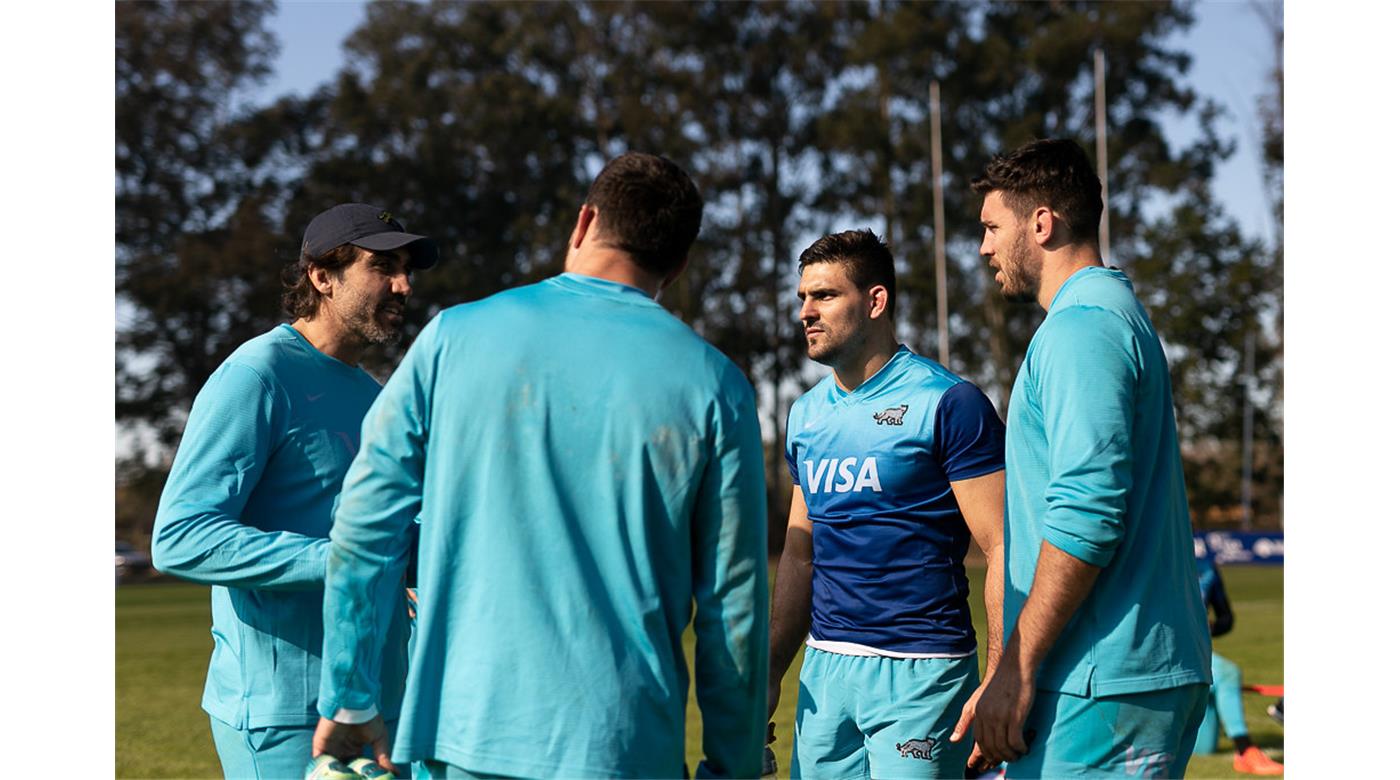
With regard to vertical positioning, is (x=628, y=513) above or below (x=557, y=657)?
above

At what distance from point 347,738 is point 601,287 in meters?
1.14

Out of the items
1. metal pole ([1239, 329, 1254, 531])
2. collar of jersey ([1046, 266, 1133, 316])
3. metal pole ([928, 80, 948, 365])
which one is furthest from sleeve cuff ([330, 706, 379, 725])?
metal pole ([1239, 329, 1254, 531])

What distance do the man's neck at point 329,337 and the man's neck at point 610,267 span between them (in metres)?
1.42

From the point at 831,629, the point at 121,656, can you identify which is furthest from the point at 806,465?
the point at 121,656

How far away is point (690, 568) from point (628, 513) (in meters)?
0.20

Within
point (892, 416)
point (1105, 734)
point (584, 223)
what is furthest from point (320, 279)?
point (1105, 734)

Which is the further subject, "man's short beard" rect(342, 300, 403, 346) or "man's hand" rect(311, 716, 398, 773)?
"man's short beard" rect(342, 300, 403, 346)

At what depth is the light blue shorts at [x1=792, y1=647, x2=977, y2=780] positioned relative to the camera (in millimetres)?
4645

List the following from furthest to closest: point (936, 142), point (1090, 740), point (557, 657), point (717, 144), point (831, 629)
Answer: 1. point (717, 144)
2. point (936, 142)
3. point (831, 629)
4. point (1090, 740)
5. point (557, 657)

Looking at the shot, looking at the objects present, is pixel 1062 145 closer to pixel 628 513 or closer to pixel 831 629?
pixel 628 513

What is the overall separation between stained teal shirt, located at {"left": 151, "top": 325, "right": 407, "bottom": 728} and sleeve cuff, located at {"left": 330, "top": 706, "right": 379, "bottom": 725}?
649 mm

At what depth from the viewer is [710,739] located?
2.96 m

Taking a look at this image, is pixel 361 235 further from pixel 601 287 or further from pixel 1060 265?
pixel 1060 265

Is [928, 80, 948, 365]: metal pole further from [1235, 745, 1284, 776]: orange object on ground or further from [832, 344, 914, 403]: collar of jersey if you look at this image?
[832, 344, 914, 403]: collar of jersey
